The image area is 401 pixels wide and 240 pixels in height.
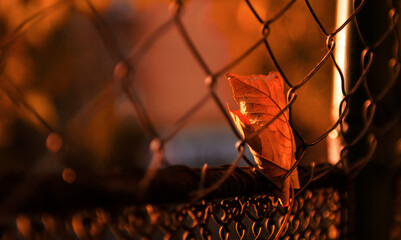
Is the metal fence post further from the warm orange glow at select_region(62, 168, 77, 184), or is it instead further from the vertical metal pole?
the warm orange glow at select_region(62, 168, 77, 184)

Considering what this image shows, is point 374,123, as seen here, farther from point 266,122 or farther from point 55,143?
point 55,143

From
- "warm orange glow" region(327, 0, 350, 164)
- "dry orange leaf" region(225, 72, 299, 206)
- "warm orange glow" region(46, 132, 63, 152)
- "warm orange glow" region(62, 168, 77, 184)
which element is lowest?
"warm orange glow" region(62, 168, 77, 184)

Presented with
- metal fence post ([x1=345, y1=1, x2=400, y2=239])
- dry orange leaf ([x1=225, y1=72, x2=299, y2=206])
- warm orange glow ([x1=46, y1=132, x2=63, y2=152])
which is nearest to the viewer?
warm orange glow ([x1=46, y1=132, x2=63, y2=152])

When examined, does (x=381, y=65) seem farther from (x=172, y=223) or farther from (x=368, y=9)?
(x=172, y=223)

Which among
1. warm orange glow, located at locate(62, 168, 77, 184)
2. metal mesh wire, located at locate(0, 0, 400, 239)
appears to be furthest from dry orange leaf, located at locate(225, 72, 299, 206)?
warm orange glow, located at locate(62, 168, 77, 184)

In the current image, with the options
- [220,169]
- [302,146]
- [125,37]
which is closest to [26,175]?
[220,169]

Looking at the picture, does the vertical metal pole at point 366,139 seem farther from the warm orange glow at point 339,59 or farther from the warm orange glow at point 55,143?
the warm orange glow at point 55,143

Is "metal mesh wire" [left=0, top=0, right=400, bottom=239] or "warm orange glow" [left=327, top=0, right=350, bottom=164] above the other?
"warm orange glow" [left=327, top=0, right=350, bottom=164]

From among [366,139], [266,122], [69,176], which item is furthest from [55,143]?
[366,139]
